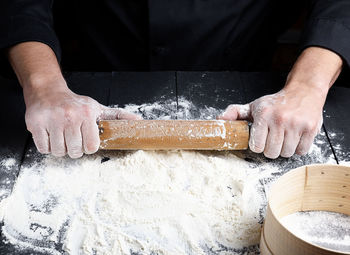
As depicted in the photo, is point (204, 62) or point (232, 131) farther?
point (204, 62)

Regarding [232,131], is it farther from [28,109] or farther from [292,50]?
[292,50]

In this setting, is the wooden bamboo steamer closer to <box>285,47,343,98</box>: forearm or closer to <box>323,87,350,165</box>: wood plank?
<box>323,87,350,165</box>: wood plank

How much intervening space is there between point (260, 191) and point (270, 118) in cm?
20

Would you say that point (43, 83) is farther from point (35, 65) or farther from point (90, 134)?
point (90, 134)

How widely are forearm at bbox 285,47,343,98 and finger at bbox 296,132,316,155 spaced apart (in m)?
0.16

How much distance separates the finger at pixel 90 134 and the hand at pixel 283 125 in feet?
1.39

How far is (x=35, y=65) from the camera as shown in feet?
4.65

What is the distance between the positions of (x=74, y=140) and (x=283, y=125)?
566 mm

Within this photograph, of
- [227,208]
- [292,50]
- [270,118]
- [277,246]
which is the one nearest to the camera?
[277,246]

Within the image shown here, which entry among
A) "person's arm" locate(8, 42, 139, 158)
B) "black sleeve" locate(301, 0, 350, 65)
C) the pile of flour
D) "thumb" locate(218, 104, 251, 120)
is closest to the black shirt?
"black sleeve" locate(301, 0, 350, 65)

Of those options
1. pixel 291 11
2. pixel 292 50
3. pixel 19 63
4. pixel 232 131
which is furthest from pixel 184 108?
pixel 292 50

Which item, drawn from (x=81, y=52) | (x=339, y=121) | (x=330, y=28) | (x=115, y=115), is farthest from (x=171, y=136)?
(x=81, y=52)

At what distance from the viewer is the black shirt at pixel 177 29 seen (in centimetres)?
150

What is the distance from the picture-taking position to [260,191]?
1199 mm
